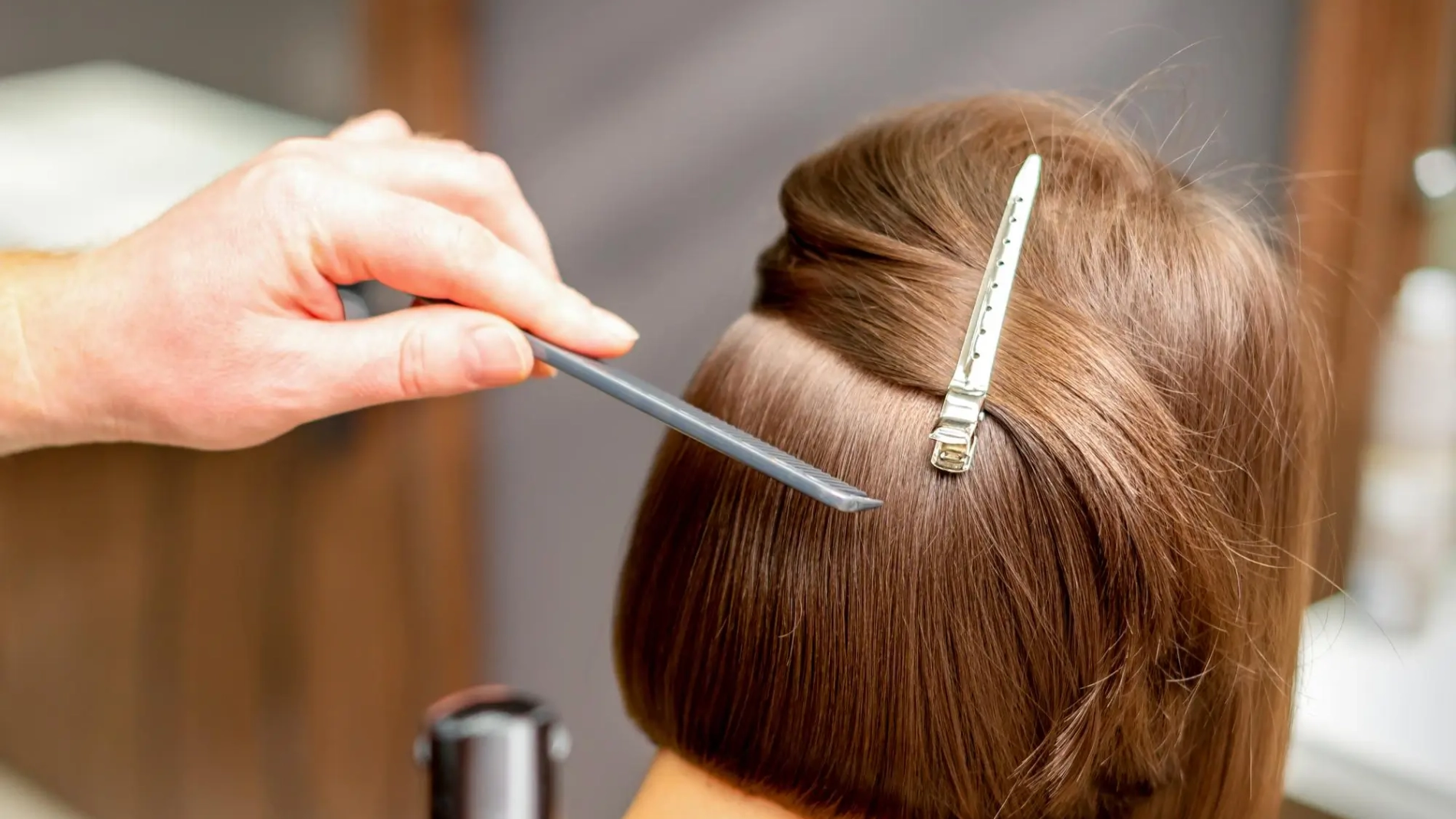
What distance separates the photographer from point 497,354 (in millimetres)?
561

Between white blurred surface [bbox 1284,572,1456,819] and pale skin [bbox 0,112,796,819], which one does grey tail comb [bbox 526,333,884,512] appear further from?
white blurred surface [bbox 1284,572,1456,819]

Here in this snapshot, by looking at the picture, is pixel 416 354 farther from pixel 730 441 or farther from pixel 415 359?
pixel 730 441

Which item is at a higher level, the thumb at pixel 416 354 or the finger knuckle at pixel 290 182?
the finger knuckle at pixel 290 182

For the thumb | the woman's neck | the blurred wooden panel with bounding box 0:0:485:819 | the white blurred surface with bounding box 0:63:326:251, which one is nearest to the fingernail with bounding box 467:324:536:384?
the thumb

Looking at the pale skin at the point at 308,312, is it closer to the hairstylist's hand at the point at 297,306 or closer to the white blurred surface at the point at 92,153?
the hairstylist's hand at the point at 297,306

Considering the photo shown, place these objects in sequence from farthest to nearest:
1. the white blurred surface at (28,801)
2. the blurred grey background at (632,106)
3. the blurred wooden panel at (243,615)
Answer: the white blurred surface at (28,801) < the blurred wooden panel at (243,615) < the blurred grey background at (632,106)

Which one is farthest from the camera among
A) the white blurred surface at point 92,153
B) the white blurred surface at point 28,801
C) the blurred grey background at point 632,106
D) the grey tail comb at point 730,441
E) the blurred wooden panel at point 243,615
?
the white blurred surface at point 28,801

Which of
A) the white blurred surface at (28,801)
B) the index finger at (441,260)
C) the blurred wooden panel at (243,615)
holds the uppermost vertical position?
the index finger at (441,260)

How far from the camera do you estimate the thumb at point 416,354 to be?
0.56 metres

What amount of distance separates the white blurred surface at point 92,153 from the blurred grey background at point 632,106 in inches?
1.2

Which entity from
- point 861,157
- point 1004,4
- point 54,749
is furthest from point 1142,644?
point 54,749

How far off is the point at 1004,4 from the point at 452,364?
676mm

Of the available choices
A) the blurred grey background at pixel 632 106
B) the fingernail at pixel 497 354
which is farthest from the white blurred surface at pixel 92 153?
the fingernail at pixel 497 354

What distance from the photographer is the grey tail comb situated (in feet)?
1.49
